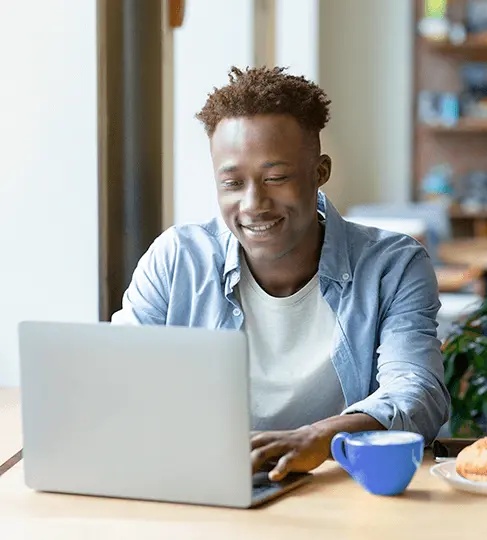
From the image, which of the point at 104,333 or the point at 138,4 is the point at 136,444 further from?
the point at 138,4

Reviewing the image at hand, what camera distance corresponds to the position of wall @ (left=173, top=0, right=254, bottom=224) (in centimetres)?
346

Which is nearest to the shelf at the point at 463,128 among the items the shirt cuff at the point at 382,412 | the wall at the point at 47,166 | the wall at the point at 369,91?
the wall at the point at 369,91

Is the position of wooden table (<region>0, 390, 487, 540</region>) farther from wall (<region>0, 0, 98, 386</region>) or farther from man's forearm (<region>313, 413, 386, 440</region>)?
wall (<region>0, 0, 98, 386</region>)

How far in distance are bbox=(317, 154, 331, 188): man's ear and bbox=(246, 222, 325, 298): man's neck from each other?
0.10 m

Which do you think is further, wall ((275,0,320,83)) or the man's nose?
wall ((275,0,320,83))

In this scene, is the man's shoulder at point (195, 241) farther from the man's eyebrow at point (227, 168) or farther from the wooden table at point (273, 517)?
the wooden table at point (273, 517)

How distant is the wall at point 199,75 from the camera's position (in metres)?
3.46

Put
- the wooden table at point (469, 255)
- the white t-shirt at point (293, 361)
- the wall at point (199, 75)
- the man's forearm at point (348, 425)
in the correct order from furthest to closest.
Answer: the wooden table at point (469, 255) → the wall at point (199, 75) → the white t-shirt at point (293, 361) → the man's forearm at point (348, 425)

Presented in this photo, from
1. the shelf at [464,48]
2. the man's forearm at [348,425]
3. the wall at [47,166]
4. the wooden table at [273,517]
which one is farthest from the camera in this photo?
the shelf at [464,48]

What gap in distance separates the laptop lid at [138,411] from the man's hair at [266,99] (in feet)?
1.87

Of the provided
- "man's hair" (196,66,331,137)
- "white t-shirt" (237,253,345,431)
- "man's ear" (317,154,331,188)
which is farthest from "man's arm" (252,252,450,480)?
"man's hair" (196,66,331,137)

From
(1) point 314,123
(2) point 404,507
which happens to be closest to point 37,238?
(1) point 314,123

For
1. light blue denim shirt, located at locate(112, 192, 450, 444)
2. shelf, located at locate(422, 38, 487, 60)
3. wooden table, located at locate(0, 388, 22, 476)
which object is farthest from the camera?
shelf, located at locate(422, 38, 487, 60)

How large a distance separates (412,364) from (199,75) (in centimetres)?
197
